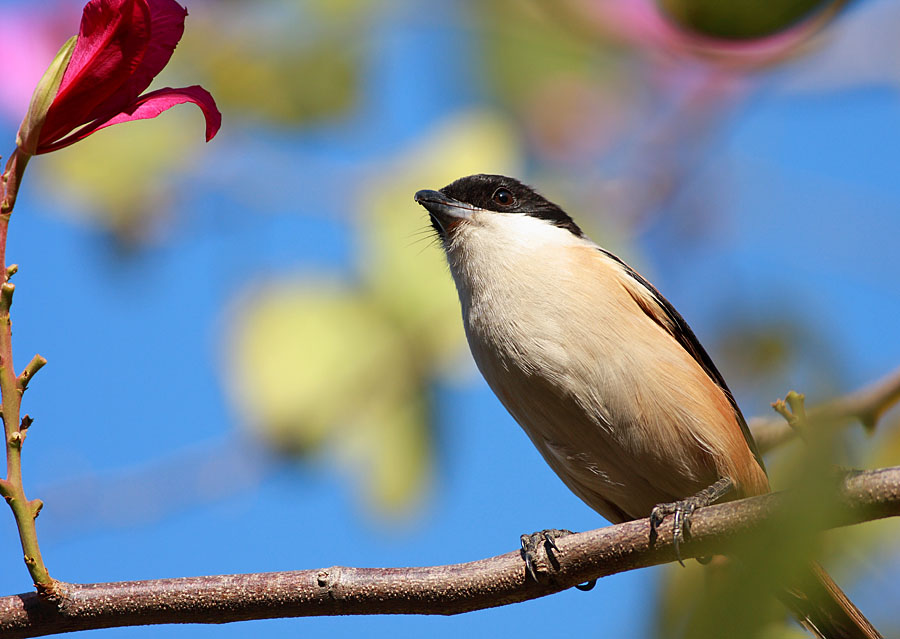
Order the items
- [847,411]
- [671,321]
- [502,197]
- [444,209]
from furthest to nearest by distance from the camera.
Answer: [502,197]
[444,209]
[671,321]
[847,411]

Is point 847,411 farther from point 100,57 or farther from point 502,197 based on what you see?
point 502,197

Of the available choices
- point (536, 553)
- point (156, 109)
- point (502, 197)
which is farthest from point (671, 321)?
point (156, 109)

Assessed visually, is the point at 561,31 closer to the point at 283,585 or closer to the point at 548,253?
the point at 548,253

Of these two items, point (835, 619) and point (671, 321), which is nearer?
point (835, 619)

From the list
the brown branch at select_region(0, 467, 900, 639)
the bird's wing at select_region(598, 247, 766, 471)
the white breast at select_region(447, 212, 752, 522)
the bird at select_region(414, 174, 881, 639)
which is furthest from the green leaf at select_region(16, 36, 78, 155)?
the bird's wing at select_region(598, 247, 766, 471)

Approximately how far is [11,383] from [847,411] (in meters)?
1.34

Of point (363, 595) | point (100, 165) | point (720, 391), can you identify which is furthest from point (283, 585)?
point (720, 391)

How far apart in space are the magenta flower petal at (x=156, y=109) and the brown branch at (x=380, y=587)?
91cm

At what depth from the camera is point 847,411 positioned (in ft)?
2.89

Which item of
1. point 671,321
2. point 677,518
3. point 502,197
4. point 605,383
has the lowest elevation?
point 677,518

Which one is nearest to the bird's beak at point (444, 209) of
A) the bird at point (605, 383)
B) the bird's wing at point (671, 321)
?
the bird at point (605, 383)

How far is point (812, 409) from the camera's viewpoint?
0.73 metres

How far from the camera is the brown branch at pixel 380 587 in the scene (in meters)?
1.90

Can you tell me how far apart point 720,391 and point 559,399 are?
2.40 feet
